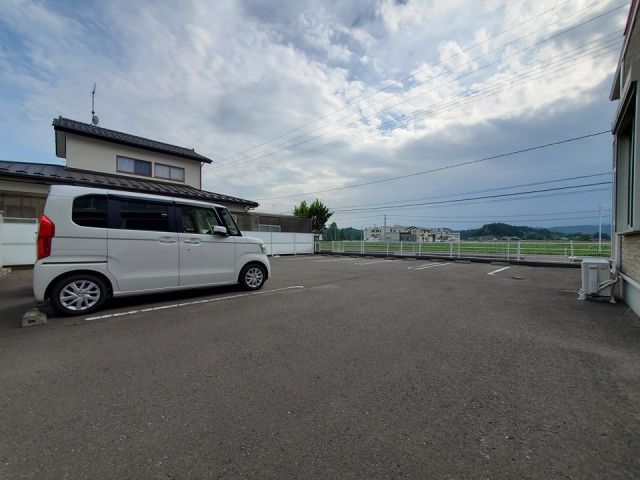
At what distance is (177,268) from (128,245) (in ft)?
2.71

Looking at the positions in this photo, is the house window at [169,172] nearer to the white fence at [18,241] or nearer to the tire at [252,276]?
the white fence at [18,241]

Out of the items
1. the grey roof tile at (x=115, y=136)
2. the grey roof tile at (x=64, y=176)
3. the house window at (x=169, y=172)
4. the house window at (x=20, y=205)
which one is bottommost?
the house window at (x=20, y=205)

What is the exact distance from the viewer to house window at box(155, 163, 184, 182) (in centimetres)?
1521

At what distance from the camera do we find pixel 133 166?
47.4 feet

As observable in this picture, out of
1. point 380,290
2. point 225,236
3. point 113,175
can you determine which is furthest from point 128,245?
point 113,175

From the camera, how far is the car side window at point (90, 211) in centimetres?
418

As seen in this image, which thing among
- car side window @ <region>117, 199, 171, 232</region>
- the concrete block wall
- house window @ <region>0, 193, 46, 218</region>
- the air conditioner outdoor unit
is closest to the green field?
the concrete block wall

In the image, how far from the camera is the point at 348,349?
2959 mm

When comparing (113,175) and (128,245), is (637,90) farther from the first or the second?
(113,175)

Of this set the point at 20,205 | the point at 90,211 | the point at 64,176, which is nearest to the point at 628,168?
the point at 90,211

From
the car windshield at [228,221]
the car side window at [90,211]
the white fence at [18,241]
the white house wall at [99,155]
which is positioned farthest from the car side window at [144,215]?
the white house wall at [99,155]

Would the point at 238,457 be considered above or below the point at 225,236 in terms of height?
below

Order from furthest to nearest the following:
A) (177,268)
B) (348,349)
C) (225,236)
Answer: (225,236) < (177,268) < (348,349)

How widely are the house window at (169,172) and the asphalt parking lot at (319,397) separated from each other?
12788mm
